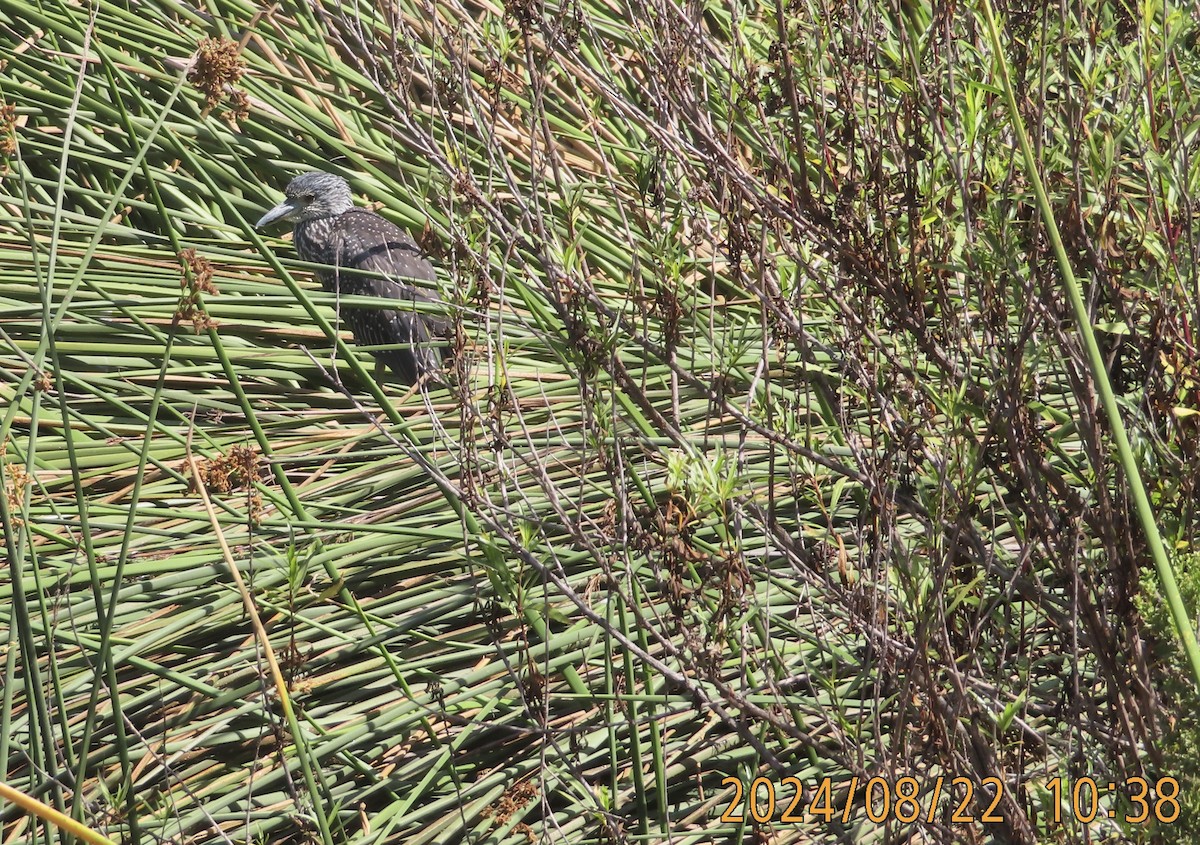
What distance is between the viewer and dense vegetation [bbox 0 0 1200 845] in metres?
1.73

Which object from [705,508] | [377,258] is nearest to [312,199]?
[377,258]

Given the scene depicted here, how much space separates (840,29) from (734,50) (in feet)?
0.66

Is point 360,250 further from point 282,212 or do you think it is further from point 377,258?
point 282,212

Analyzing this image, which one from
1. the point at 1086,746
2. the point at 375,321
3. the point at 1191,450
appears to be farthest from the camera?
the point at 375,321

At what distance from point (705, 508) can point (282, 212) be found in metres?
2.75

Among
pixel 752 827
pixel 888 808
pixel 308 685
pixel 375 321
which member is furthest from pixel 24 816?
pixel 375 321

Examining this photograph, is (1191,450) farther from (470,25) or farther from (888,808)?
(470,25)

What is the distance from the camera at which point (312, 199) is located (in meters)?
4.15

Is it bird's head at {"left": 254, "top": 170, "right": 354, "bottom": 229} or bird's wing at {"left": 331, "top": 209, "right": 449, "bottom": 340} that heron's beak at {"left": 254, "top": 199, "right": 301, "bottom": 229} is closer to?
bird's head at {"left": 254, "top": 170, "right": 354, "bottom": 229}

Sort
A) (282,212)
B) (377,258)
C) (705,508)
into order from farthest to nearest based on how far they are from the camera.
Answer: (377,258)
(282,212)
(705,508)

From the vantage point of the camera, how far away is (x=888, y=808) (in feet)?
5.72

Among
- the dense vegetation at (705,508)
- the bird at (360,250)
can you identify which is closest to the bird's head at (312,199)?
the bird at (360,250)

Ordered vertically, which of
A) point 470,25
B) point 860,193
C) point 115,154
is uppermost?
point 115,154

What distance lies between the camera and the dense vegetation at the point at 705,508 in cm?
173
